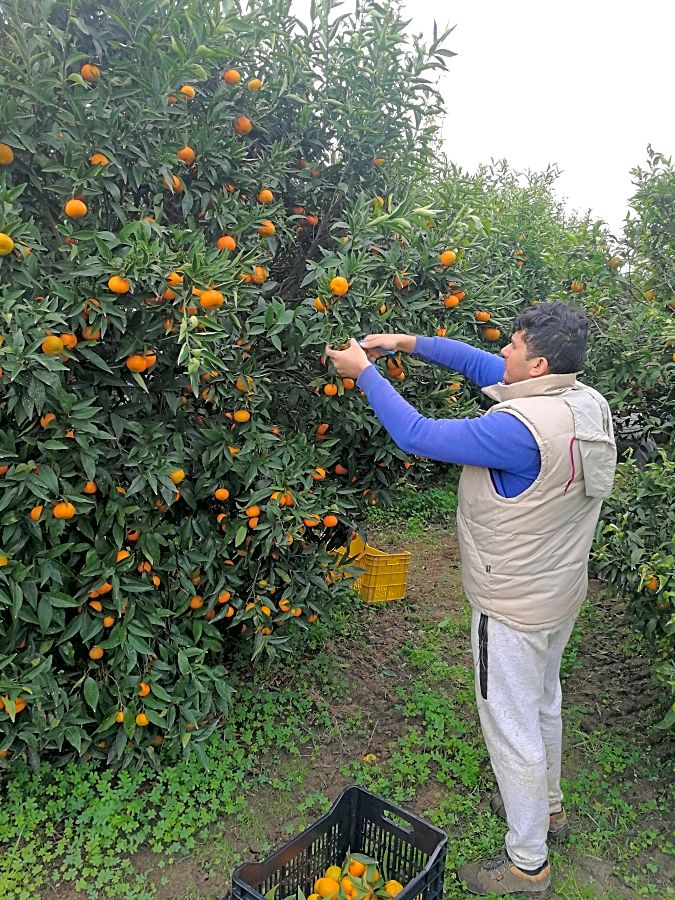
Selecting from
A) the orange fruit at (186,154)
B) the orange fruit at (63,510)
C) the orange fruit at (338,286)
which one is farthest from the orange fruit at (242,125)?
the orange fruit at (63,510)

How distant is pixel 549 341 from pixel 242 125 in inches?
51.5

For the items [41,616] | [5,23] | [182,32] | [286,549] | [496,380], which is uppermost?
[182,32]

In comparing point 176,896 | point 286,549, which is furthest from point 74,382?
point 176,896

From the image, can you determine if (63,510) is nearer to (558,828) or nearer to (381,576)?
(558,828)

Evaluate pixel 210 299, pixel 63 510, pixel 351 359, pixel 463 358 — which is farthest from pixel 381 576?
pixel 210 299

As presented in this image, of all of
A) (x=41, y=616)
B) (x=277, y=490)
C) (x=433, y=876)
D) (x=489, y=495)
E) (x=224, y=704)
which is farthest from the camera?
(x=224, y=704)

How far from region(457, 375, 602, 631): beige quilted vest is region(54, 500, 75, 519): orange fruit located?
3.89ft

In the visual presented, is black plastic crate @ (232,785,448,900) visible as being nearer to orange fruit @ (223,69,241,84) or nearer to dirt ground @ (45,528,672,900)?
dirt ground @ (45,528,672,900)

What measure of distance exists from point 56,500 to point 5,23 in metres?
1.35

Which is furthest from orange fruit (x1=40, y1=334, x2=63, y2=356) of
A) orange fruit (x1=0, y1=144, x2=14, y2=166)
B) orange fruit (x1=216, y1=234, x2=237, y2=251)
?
orange fruit (x1=216, y1=234, x2=237, y2=251)

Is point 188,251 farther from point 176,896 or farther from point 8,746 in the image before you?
point 176,896

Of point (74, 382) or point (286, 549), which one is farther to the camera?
point (286, 549)

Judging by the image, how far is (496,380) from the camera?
243cm

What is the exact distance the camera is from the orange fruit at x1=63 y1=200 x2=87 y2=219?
1.99 meters
